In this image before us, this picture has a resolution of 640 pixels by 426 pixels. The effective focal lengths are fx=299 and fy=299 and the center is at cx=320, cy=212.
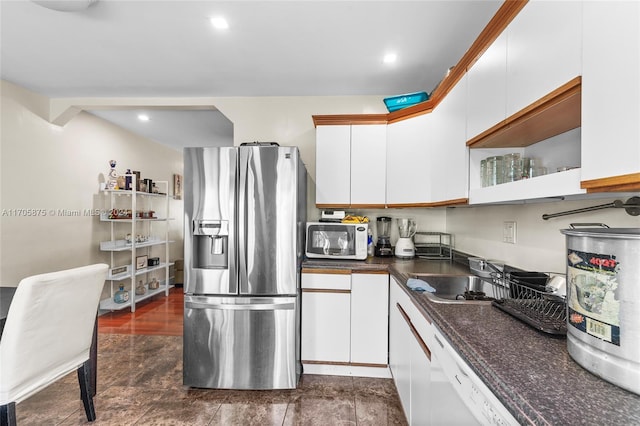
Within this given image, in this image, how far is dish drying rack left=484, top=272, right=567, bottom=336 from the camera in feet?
3.20

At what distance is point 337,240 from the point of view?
100 inches

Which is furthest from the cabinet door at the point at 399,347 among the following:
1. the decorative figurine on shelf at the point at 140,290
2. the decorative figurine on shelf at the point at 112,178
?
the decorative figurine on shelf at the point at 112,178

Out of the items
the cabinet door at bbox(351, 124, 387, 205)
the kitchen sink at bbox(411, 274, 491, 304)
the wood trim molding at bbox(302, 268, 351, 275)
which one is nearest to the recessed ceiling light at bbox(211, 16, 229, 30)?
the cabinet door at bbox(351, 124, 387, 205)

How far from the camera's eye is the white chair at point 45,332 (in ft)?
4.44

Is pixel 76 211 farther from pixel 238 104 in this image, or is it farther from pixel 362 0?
Result: pixel 362 0

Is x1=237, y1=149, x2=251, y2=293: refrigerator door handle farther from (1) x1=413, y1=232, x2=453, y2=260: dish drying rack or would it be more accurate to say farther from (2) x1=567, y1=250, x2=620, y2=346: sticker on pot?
(2) x1=567, y1=250, x2=620, y2=346: sticker on pot

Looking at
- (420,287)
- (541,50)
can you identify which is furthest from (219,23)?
(420,287)

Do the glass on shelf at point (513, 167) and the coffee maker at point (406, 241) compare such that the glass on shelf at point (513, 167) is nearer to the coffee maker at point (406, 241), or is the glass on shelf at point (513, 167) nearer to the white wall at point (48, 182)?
the coffee maker at point (406, 241)

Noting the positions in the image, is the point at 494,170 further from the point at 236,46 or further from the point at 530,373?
the point at 236,46

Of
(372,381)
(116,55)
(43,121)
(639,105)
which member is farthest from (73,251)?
(639,105)

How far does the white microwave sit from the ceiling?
1.33 m

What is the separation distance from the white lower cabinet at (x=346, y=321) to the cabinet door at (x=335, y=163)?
2.40ft

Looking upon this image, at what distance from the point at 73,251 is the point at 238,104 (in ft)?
8.84

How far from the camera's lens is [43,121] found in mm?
3229
